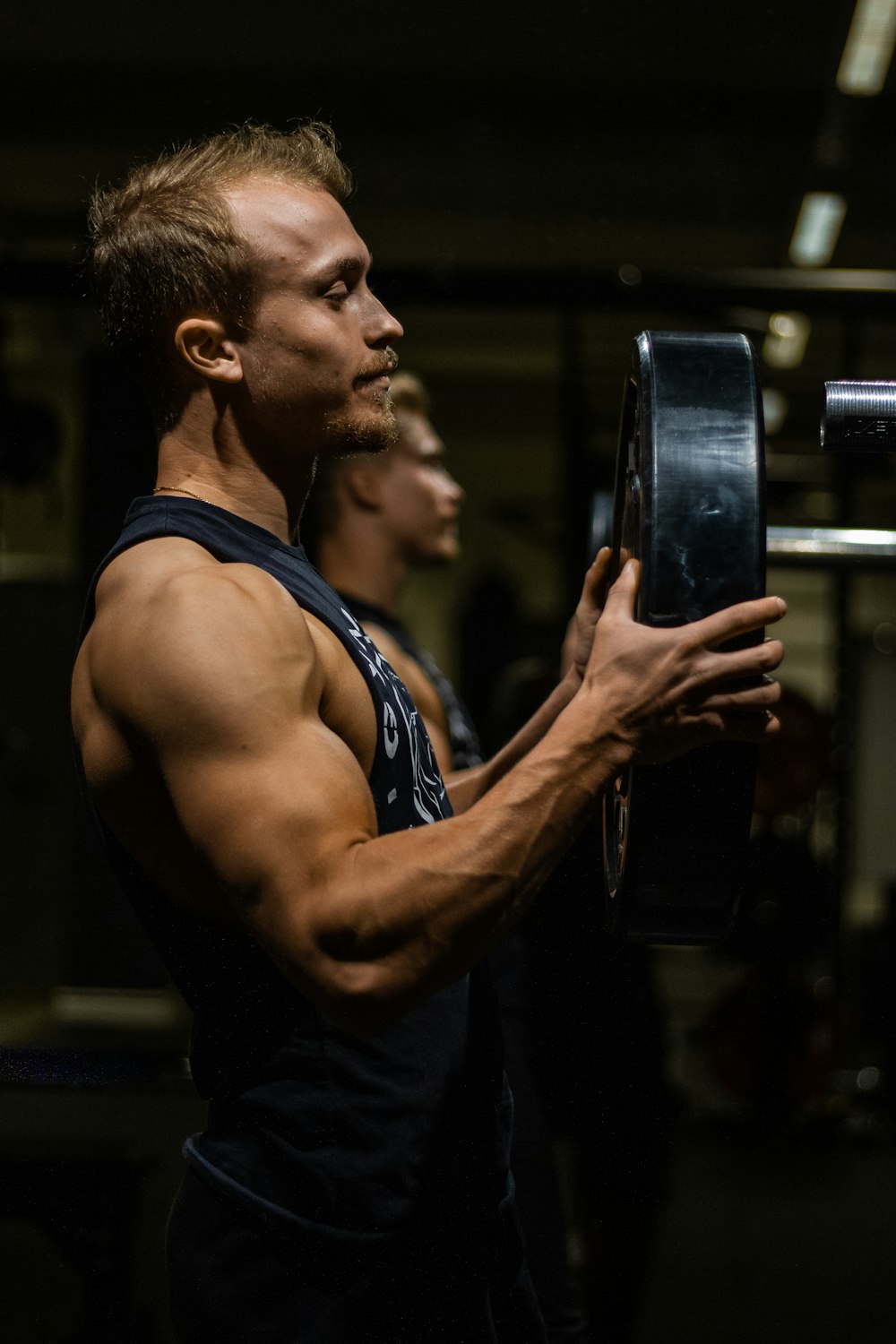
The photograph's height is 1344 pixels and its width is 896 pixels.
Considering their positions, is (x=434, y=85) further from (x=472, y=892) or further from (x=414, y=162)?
(x=472, y=892)

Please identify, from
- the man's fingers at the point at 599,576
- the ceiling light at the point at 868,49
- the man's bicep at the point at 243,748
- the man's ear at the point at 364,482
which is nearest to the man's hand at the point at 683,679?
the man's bicep at the point at 243,748

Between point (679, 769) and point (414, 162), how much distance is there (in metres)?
4.37

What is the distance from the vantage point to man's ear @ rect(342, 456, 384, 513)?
2.53 metres

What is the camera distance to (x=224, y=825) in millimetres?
963

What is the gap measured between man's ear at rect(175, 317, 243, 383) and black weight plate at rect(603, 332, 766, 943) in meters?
0.40

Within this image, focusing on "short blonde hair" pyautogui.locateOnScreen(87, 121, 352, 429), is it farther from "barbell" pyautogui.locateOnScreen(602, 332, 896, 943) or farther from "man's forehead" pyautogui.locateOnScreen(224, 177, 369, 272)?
"barbell" pyautogui.locateOnScreen(602, 332, 896, 943)

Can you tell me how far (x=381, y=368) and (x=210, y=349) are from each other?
0.17 metres

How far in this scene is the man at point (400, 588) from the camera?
1992 mm

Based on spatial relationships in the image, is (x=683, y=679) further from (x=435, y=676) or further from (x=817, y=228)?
(x=817, y=228)

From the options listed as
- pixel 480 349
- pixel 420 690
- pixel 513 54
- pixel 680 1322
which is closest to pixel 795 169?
pixel 513 54

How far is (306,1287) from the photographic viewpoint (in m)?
1.08

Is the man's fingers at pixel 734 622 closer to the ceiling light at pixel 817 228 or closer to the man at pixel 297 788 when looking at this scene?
the man at pixel 297 788

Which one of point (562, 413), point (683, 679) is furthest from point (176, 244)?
point (562, 413)

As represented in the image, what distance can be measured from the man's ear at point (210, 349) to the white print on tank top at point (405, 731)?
0.87 feet
